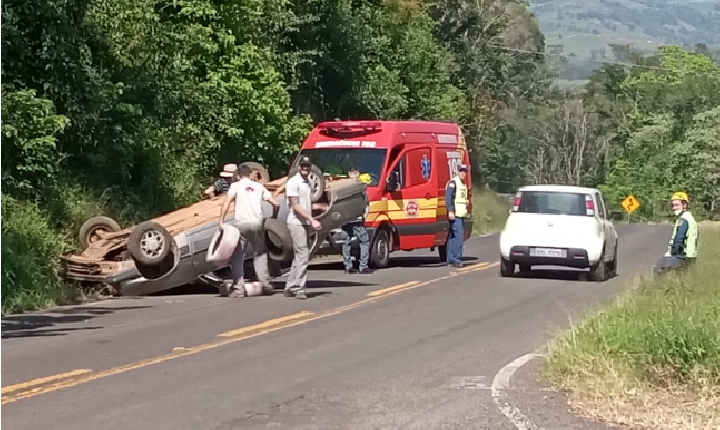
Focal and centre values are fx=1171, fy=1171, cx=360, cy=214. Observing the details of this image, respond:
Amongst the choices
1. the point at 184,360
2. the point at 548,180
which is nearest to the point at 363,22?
the point at 184,360

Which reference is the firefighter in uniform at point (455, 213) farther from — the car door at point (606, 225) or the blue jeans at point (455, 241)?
the car door at point (606, 225)

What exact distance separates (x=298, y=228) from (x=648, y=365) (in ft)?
26.0

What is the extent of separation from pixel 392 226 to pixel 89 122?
19.7ft

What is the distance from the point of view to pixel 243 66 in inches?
1093

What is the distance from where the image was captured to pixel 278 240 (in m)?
17.7

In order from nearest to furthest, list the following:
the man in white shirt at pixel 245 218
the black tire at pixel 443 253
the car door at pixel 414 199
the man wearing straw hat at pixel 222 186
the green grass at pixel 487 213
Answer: the man in white shirt at pixel 245 218, the man wearing straw hat at pixel 222 186, the car door at pixel 414 199, the black tire at pixel 443 253, the green grass at pixel 487 213

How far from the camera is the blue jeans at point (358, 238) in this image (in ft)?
68.8

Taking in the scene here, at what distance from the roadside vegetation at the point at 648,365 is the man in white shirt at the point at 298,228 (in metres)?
6.27

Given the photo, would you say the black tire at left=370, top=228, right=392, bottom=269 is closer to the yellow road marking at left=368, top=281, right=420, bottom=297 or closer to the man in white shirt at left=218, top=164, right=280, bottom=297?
the yellow road marking at left=368, top=281, right=420, bottom=297

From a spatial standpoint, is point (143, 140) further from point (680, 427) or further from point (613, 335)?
point (680, 427)

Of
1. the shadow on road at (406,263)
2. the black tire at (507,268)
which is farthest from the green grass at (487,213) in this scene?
the black tire at (507,268)

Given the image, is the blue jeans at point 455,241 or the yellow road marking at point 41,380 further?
the blue jeans at point 455,241

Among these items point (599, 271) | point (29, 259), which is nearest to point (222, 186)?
point (29, 259)

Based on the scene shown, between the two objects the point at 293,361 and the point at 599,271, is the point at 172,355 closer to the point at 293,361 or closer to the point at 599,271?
the point at 293,361
